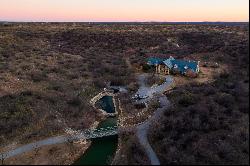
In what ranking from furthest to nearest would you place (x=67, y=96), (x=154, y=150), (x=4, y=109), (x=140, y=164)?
(x=67, y=96) < (x=4, y=109) < (x=154, y=150) < (x=140, y=164)

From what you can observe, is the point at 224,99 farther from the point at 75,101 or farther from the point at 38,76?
the point at 38,76

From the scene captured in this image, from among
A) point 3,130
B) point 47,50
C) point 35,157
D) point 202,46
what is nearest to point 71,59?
point 47,50

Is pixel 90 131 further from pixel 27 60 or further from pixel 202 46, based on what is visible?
pixel 202 46

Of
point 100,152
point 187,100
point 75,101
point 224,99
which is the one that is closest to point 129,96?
point 75,101

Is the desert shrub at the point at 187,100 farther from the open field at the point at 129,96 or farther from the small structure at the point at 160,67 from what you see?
the small structure at the point at 160,67

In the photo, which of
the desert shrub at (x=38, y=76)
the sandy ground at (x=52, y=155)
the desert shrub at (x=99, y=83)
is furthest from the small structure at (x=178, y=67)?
the sandy ground at (x=52, y=155)

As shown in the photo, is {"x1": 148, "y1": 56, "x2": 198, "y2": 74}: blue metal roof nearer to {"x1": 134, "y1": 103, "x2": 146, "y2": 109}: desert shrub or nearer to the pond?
{"x1": 134, "y1": 103, "x2": 146, "y2": 109}: desert shrub
